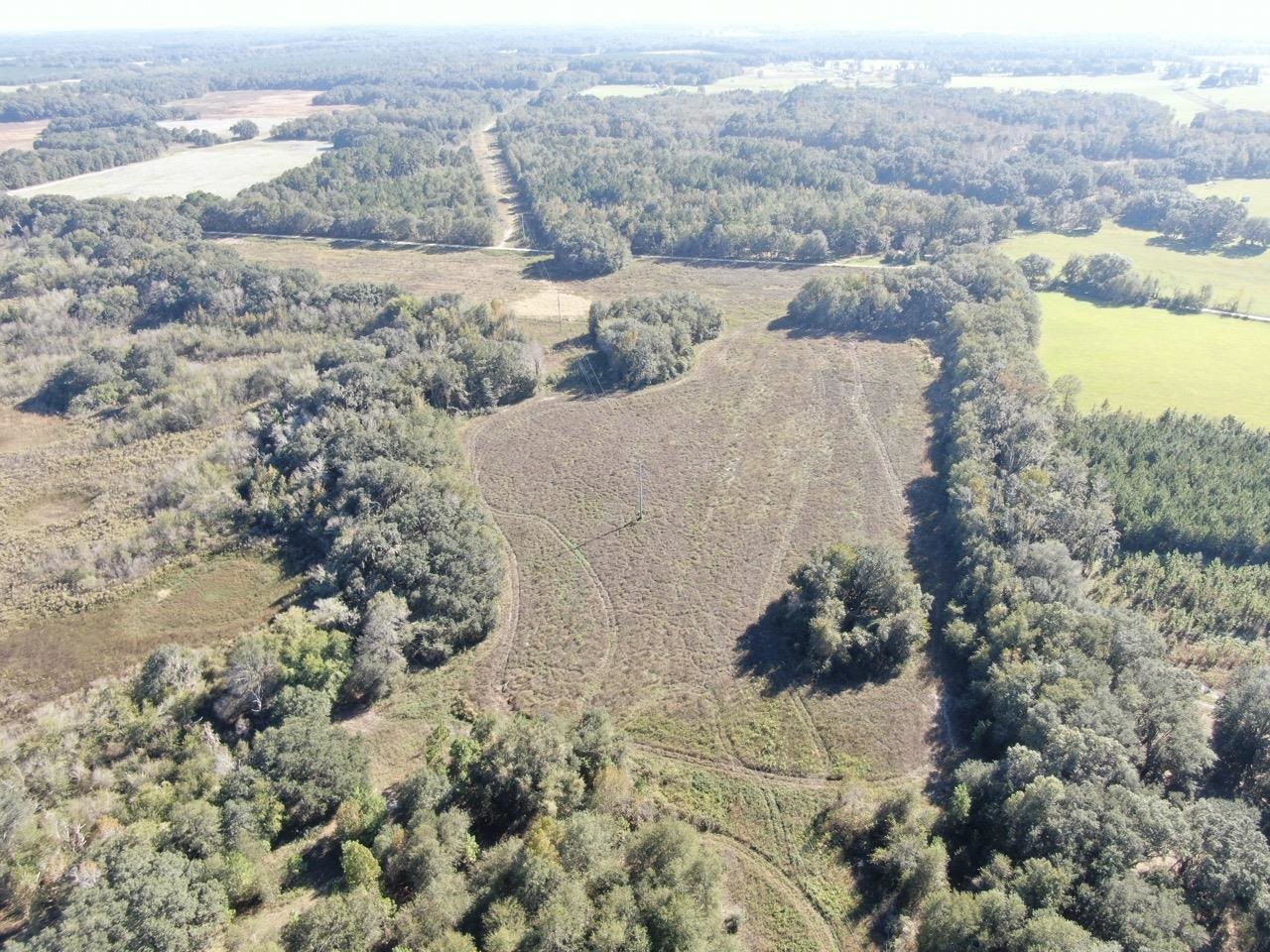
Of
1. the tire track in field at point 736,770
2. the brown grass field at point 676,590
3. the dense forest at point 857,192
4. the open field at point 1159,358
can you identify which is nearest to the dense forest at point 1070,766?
the brown grass field at point 676,590

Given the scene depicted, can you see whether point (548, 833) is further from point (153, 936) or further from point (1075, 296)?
point (1075, 296)

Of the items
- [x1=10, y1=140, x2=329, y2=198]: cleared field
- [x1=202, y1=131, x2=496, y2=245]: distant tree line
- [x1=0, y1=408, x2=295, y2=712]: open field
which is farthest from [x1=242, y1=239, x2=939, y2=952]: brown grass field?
[x1=10, y1=140, x2=329, y2=198]: cleared field

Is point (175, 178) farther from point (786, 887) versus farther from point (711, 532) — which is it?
point (786, 887)

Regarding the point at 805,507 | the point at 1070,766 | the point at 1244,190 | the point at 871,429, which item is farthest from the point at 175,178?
the point at 1244,190

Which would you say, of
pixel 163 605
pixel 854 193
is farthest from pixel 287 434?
pixel 854 193

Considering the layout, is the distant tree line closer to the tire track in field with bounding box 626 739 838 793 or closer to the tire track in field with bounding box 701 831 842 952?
the tire track in field with bounding box 626 739 838 793

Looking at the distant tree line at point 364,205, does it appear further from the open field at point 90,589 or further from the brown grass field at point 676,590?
the open field at point 90,589
